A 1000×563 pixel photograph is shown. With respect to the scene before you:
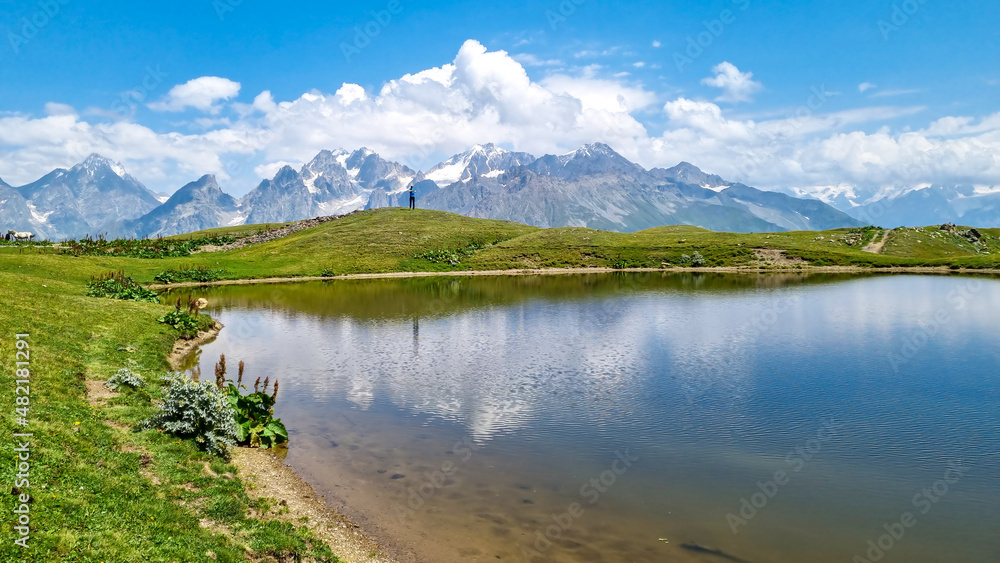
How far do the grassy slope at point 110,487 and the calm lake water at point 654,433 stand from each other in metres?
4.24

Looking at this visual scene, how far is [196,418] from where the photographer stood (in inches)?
982

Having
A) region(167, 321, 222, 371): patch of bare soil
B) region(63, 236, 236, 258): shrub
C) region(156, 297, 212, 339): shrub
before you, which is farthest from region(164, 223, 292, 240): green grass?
region(156, 297, 212, 339): shrub

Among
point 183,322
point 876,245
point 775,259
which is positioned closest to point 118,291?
point 183,322

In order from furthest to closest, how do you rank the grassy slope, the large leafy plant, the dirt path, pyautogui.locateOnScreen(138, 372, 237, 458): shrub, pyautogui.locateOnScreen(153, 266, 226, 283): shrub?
the dirt path < pyautogui.locateOnScreen(153, 266, 226, 283): shrub < the large leafy plant < pyautogui.locateOnScreen(138, 372, 237, 458): shrub < the grassy slope

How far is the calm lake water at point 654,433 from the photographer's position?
733 inches

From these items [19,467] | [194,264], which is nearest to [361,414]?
[19,467]

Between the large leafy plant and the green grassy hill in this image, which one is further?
the green grassy hill

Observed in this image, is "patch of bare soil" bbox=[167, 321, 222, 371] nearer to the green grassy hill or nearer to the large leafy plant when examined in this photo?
the large leafy plant

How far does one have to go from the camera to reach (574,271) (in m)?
143

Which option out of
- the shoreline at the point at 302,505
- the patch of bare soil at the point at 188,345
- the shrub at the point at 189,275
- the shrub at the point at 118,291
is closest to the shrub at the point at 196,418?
the shoreline at the point at 302,505

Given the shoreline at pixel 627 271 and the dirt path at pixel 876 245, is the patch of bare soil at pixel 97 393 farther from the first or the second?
the dirt path at pixel 876 245

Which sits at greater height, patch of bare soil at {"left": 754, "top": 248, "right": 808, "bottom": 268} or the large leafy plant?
patch of bare soil at {"left": 754, "top": 248, "right": 808, "bottom": 268}

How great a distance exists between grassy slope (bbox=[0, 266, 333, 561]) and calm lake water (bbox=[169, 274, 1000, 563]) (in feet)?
13.9

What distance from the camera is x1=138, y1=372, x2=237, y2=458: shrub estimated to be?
2423cm
